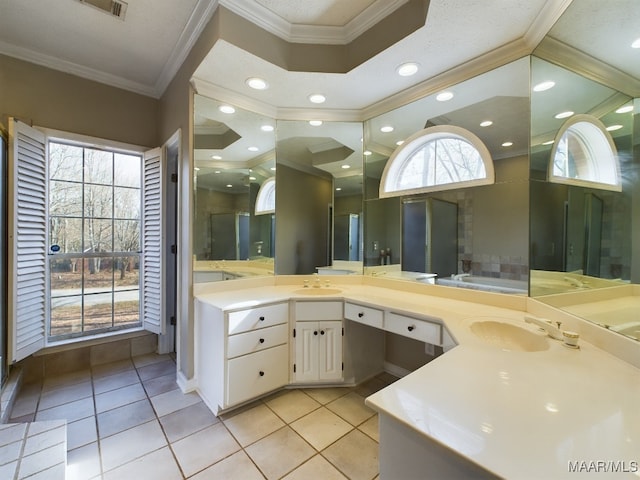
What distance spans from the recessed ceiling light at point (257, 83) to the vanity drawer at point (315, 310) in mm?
1729

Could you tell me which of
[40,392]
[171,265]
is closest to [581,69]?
[171,265]

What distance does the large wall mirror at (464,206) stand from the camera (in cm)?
179

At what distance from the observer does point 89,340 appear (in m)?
2.62

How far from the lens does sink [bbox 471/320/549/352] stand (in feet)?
4.54

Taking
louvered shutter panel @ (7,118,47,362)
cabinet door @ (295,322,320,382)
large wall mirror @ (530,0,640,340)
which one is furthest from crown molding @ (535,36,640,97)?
louvered shutter panel @ (7,118,47,362)

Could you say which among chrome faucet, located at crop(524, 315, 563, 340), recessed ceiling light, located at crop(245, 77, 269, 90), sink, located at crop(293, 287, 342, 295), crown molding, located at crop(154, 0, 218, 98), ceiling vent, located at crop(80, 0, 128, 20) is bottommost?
sink, located at crop(293, 287, 342, 295)

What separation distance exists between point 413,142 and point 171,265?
2.66 metres

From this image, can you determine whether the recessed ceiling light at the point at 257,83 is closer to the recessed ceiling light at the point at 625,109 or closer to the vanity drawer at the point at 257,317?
the vanity drawer at the point at 257,317

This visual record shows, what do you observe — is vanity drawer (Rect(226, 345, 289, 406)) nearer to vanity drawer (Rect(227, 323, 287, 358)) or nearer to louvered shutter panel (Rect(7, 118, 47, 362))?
vanity drawer (Rect(227, 323, 287, 358))

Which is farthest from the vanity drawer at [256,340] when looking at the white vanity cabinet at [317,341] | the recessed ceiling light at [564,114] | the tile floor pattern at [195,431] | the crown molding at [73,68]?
the crown molding at [73,68]

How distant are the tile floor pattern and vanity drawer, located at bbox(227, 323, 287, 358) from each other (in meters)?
0.44

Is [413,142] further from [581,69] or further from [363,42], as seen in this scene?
[581,69]

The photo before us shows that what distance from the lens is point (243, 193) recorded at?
2539mm

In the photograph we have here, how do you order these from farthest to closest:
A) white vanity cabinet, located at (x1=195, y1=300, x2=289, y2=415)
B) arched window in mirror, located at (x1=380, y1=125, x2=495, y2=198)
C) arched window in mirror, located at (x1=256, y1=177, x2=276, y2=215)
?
Answer: arched window in mirror, located at (x1=256, y1=177, x2=276, y2=215), arched window in mirror, located at (x1=380, y1=125, x2=495, y2=198), white vanity cabinet, located at (x1=195, y1=300, x2=289, y2=415)
